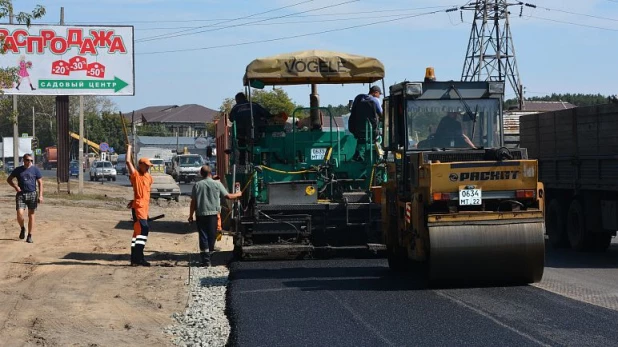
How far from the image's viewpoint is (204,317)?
10539mm

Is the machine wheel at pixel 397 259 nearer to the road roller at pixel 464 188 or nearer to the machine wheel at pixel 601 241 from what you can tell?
the road roller at pixel 464 188

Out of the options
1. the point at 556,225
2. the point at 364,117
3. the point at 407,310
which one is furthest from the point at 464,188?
the point at 556,225

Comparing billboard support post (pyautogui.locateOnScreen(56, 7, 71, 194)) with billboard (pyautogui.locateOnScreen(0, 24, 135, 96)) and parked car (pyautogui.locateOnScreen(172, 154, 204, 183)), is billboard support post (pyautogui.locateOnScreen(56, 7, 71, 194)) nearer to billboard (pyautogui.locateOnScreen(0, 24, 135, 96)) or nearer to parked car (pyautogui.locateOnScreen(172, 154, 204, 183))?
billboard (pyautogui.locateOnScreen(0, 24, 135, 96))

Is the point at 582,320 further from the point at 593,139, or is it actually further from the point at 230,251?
the point at 230,251

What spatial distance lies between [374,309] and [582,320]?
7.07ft

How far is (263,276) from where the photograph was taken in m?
13.3

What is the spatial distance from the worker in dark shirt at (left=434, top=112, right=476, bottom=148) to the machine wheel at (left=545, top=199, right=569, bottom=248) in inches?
251

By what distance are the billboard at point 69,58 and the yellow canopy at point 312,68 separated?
20.4 m

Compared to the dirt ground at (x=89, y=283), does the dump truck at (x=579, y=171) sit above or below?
above

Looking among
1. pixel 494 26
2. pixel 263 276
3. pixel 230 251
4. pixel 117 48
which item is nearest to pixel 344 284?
pixel 263 276

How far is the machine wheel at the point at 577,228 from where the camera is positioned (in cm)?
1720

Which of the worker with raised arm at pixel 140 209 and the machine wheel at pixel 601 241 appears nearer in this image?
the worker with raised arm at pixel 140 209

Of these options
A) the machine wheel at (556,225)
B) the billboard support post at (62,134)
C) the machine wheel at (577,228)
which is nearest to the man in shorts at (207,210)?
the machine wheel at (577,228)

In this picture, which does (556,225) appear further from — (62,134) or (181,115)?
(181,115)
